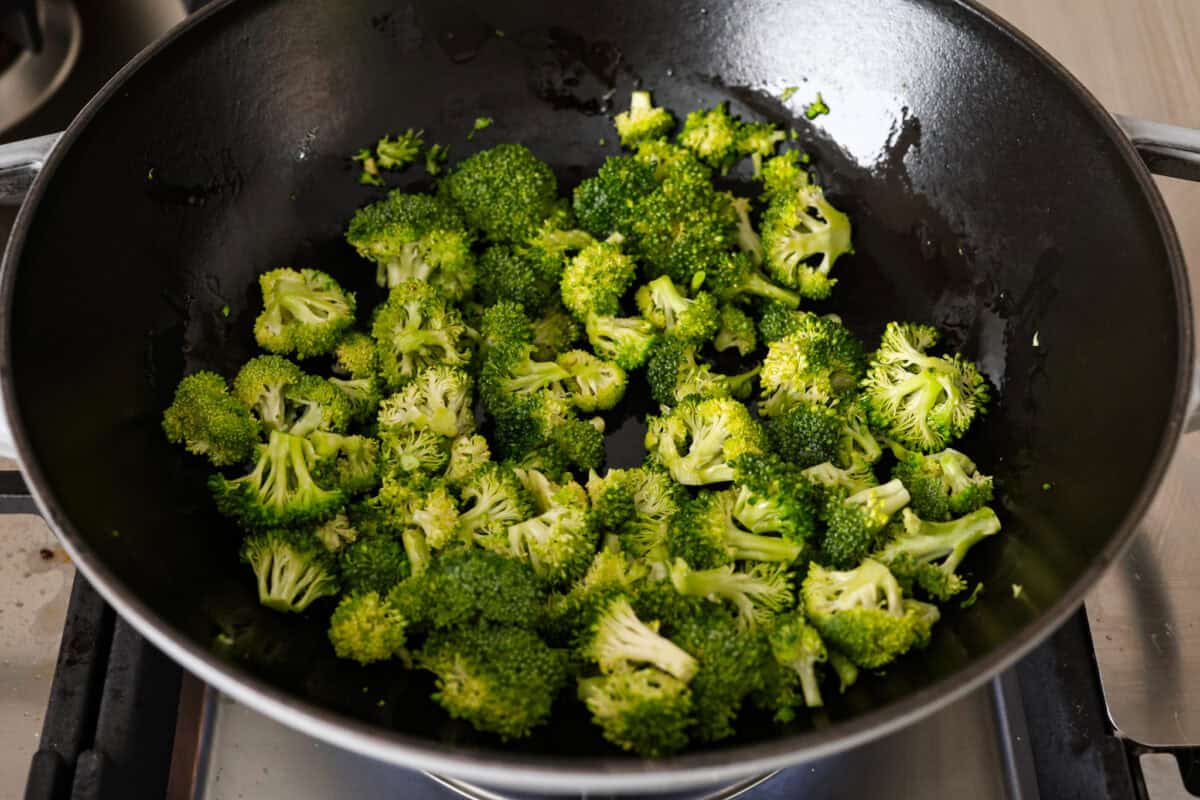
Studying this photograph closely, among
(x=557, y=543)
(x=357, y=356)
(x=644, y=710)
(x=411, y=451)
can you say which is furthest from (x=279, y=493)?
(x=644, y=710)

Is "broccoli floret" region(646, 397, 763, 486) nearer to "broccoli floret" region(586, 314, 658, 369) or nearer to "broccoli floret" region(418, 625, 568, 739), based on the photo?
"broccoli floret" region(586, 314, 658, 369)

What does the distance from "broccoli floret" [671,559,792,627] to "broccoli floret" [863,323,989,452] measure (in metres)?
0.39

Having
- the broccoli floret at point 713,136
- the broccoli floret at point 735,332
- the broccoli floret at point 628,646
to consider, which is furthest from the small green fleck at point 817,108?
the broccoli floret at point 628,646

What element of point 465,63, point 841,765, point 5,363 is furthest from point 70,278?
point 841,765

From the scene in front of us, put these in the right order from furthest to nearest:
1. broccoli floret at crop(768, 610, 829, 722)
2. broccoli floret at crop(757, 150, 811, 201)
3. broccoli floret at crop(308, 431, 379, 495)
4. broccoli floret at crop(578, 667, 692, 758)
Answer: broccoli floret at crop(757, 150, 811, 201), broccoli floret at crop(308, 431, 379, 495), broccoli floret at crop(768, 610, 829, 722), broccoli floret at crop(578, 667, 692, 758)

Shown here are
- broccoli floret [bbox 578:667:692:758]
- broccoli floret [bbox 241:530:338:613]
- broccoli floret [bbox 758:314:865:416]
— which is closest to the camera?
broccoli floret [bbox 578:667:692:758]

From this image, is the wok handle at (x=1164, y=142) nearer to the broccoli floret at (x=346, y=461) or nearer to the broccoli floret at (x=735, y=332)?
the broccoli floret at (x=735, y=332)

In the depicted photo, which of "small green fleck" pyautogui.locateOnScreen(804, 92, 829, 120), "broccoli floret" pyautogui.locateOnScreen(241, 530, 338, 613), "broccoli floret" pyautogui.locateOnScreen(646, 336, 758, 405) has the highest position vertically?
"small green fleck" pyautogui.locateOnScreen(804, 92, 829, 120)

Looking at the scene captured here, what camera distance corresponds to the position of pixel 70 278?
4.91 ft

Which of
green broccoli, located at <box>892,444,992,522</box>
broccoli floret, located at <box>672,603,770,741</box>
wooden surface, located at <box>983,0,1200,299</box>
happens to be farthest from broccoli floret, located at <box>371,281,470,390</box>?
wooden surface, located at <box>983,0,1200,299</box>

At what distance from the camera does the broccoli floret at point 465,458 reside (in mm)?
1645

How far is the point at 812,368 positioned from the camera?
5.65 ft

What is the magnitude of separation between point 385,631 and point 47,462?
1.68 feet

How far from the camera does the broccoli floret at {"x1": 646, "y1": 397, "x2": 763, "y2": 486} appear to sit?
64.5 inches
